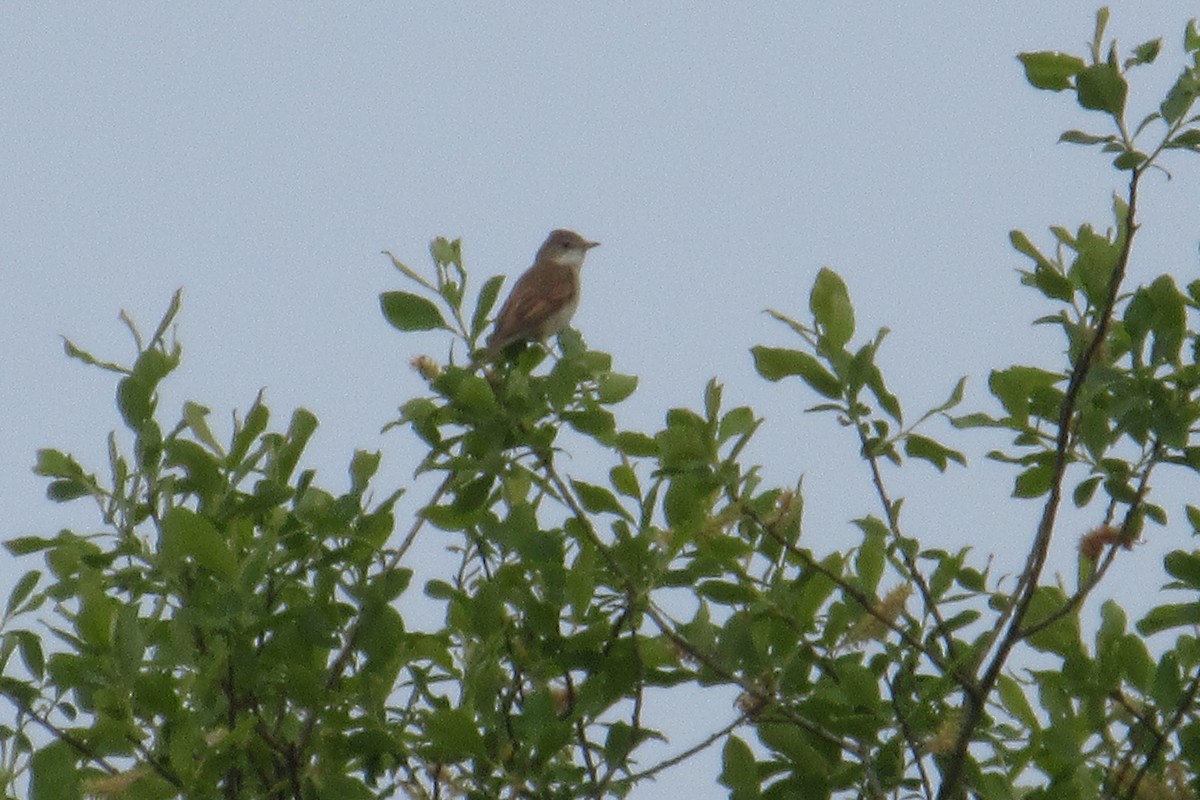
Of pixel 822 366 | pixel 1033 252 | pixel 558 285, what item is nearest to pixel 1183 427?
pixel 1033 252

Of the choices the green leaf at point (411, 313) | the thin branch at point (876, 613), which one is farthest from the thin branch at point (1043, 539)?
the green leaf at point (411, 313)

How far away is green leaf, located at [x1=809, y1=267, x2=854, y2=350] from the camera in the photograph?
11.4 ft

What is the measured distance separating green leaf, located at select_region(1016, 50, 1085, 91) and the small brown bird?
12.5ft

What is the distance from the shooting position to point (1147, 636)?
3.85 metres

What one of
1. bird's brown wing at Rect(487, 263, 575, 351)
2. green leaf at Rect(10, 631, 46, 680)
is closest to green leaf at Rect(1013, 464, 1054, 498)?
green leaf at Rect(10, 631, 46, 680)

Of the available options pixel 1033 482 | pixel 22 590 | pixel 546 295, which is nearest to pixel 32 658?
pixel 22 590

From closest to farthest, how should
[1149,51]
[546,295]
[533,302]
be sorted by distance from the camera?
[1149,51], [533,302], [546,295]

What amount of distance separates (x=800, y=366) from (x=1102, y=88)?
0.81 metres

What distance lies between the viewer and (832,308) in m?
3.50

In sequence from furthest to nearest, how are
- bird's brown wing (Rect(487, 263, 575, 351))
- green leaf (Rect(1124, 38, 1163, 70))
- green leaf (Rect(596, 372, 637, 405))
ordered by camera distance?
bird's brown wing (Rect(487, 263, 575, 351))
green leaf (Rect(596, 372, 637, 405))
green leaf (Rect(1124, 38, 1163, 70))

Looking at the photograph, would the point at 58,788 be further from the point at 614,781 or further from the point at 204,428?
the point at 614,781

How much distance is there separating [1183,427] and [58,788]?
243 centimetres

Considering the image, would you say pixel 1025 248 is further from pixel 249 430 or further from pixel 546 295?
pixel 546 295

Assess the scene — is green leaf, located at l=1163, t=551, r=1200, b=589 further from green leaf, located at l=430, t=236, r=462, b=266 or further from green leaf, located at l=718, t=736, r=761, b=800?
green leaf, located at l=430, t=236, r=462, b=266
